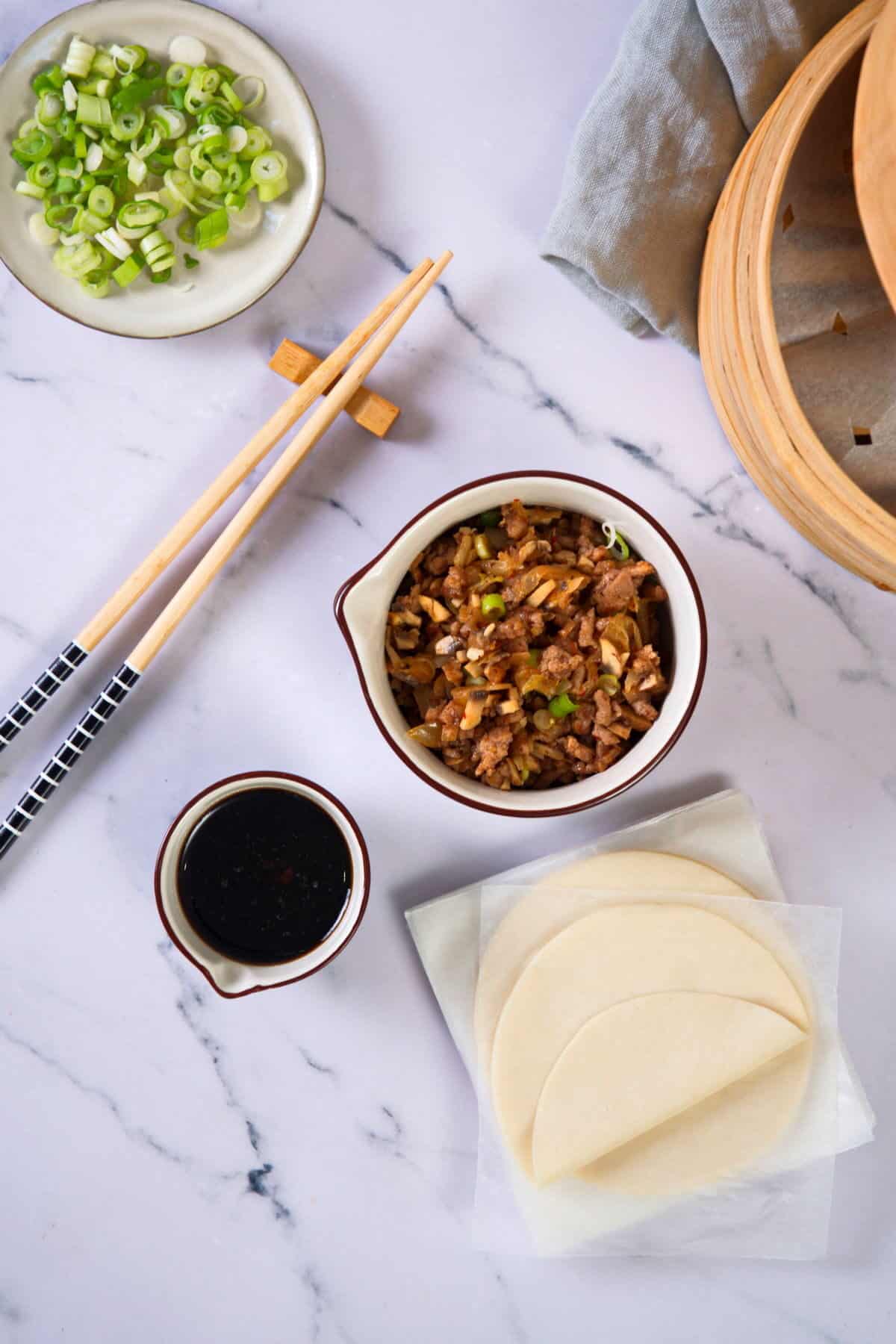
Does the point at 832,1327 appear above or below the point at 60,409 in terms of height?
below

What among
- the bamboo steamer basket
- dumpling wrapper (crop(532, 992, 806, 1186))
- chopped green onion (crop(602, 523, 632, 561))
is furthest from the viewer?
dumpling wrapper (crop(532, 992, 806, 1186))

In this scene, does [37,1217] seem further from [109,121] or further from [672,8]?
[672,8]

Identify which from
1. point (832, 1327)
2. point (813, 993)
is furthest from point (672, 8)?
point (832, 1327)

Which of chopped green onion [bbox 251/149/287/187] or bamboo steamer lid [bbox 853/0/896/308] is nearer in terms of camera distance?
bamboo steamer lid [bbox 853/0/896/308]

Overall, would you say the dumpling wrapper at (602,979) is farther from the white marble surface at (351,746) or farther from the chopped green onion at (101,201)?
the chopped green onion at (101,201)

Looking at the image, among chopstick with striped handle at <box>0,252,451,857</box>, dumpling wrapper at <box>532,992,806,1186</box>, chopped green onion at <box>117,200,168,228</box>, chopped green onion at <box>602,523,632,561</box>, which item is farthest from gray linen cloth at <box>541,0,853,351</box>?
dumpling wrapper at <box>532,992,806,1186</box>

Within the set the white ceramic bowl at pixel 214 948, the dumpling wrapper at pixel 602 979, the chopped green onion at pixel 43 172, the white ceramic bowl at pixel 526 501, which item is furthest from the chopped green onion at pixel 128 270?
the dumpling wrapper at pixel 602 979

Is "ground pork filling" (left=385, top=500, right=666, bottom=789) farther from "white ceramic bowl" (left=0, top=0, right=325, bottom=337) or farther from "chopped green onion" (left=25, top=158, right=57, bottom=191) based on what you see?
"chopped green onion" (left=25, top=158, right=57, bottom=191)
